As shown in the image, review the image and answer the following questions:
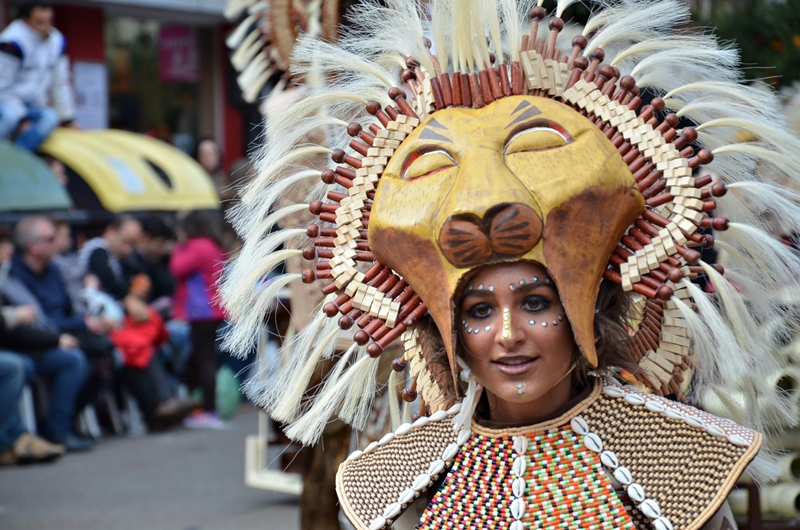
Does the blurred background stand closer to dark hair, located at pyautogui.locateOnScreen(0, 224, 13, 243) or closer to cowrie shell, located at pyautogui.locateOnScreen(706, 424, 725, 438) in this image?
dark hair, located at pyautogui.locateOnScreen(0, 224, 13, 243)

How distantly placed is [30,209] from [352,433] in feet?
16.9

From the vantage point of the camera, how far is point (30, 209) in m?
8.59

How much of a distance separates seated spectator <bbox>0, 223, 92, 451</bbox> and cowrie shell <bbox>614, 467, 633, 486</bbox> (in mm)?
5691

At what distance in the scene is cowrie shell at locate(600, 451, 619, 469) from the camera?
2.09m

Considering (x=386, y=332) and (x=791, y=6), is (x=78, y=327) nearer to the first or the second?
(x=791, y=6)

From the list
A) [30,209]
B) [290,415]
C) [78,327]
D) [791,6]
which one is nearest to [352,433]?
[290,415]

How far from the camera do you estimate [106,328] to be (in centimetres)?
789

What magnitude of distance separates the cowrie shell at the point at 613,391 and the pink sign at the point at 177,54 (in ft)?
41.7

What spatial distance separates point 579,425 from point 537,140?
56 cm

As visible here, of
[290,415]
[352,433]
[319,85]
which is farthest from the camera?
[352,433]

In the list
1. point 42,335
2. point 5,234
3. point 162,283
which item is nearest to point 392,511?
point 42,335

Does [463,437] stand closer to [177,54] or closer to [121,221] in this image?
[121,221]

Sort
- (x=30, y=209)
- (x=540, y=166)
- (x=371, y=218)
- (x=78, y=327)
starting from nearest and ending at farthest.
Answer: (x=540, y=166)
(x=371, y=218)
(x=78, y=327)
(x=30, y=209)

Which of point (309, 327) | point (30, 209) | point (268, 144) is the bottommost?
point (30, 209)
